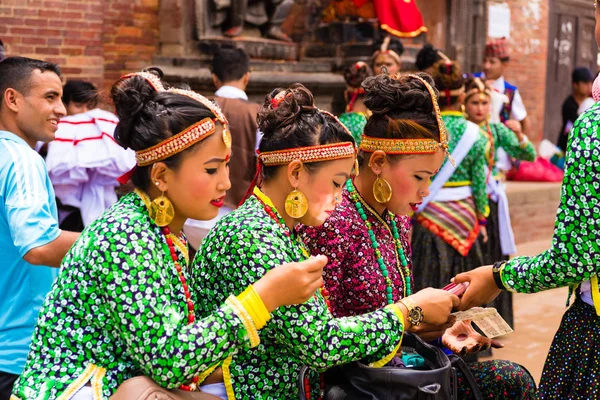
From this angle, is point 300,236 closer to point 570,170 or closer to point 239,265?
point 239,265

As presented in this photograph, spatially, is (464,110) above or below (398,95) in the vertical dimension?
below

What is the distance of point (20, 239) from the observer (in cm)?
280

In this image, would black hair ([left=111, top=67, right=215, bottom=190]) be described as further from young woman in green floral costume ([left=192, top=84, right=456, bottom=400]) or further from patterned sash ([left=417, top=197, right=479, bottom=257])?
patterned sash ([left=417, top=197, right=479, bottom=257])

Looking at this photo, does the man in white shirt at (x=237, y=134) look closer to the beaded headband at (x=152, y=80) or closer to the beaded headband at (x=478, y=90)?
the beaded headband at (x=478, y=90)

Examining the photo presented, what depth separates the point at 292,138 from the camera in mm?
2467

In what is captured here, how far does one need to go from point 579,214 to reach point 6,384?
78.4 inches

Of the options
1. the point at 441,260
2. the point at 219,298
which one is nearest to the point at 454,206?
the point at 441,260

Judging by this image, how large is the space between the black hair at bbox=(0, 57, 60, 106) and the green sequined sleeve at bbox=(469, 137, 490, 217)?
3.07 m

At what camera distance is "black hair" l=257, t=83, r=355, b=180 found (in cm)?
246

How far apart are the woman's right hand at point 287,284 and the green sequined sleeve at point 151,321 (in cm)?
10

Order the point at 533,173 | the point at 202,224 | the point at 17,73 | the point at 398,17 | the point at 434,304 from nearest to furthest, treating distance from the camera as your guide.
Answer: the point at 434,304, the point at 17,73, the point at 202,224, the point at 398,17, the point at 533,173

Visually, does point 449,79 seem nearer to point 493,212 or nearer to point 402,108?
point 493,212

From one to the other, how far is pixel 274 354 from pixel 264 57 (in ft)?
18.1

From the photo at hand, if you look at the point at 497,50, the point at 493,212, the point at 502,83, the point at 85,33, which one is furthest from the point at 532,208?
the point at 85,33
